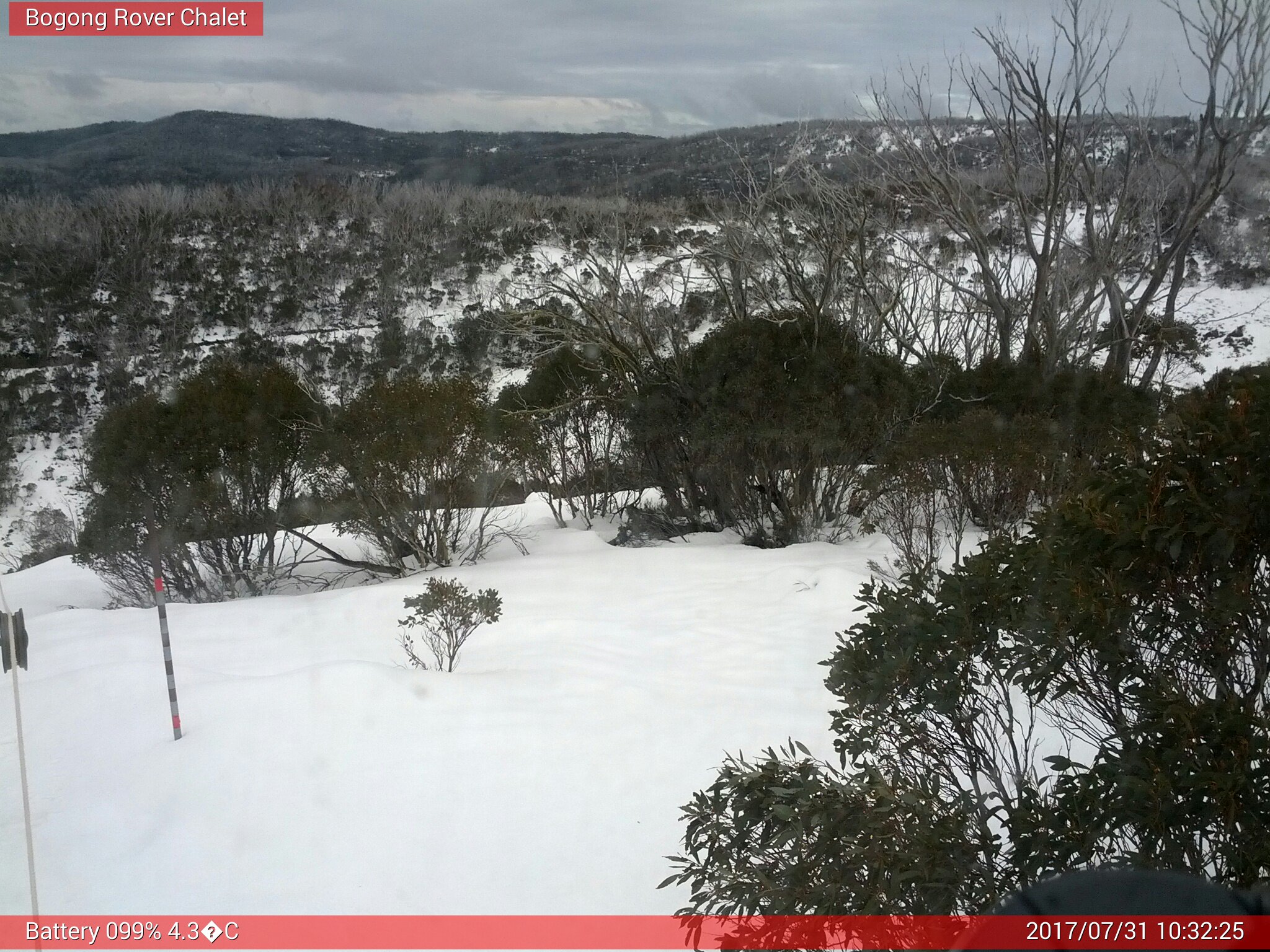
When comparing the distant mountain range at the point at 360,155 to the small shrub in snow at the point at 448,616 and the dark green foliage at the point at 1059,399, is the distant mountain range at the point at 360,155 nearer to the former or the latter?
the small shrub in snow at the point at 448,616

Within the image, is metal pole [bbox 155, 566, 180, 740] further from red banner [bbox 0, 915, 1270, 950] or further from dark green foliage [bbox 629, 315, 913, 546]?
dark green foliage [bbox 629, 315, 913, 546]

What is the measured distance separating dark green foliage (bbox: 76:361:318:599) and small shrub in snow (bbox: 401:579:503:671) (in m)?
4.92

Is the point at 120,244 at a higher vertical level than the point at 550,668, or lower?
higher

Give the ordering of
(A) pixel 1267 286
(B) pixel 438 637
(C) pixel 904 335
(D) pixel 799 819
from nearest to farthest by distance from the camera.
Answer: (D) pixel 799 819 < (B) pixel 438 637 < (C) pixel 904 335 < (A) pixel 1267 286

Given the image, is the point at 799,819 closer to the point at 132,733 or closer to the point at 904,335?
the point at 132,733

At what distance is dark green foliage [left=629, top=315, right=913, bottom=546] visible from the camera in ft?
28.8

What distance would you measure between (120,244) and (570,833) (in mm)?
25886

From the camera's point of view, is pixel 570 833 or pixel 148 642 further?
pixel 148 642

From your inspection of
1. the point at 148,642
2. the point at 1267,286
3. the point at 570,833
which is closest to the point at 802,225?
the point at 1267,286

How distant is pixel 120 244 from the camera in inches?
938

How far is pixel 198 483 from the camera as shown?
9344 millimetres

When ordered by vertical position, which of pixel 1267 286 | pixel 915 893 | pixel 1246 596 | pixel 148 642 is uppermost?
pixel 1267 286

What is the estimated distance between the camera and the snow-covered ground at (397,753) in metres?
3.01

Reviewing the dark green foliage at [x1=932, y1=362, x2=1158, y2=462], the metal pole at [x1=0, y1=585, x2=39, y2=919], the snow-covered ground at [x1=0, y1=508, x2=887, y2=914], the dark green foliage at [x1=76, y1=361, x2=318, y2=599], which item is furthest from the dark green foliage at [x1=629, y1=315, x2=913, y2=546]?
the metal pole at [x1=0, y1=585, x2=39, y2=919]
